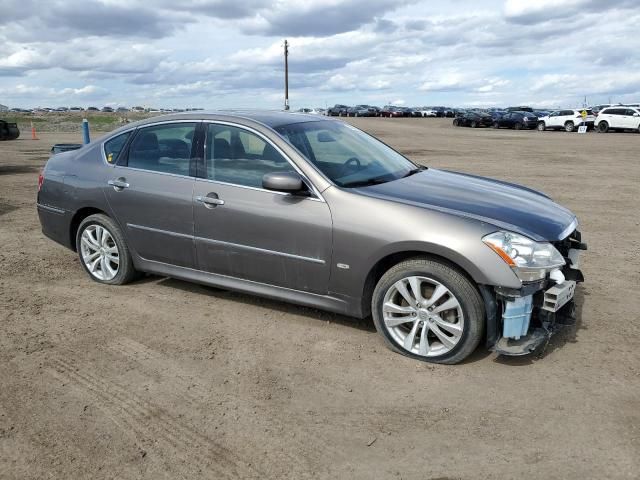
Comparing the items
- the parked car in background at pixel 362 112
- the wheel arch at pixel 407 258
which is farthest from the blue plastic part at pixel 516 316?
the parked car in background at pixel 362 112

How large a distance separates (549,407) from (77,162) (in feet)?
15.5

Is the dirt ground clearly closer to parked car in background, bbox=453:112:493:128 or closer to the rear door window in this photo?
the rear door window

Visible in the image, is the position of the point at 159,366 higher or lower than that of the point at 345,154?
lower

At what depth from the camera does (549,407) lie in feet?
11.2

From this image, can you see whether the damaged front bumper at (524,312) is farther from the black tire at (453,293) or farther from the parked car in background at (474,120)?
the parked car in background at (474,120)

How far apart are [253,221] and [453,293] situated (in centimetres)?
162

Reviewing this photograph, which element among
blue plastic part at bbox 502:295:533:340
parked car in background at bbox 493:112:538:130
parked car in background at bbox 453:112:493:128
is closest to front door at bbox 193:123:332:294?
blue plastic part at bbox 502:295:533:340

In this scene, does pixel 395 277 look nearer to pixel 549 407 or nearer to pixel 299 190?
pixel 299 190

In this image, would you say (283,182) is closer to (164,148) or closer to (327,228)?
(327,228)

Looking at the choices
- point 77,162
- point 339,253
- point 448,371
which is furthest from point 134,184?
point 448,371

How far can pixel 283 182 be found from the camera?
418 centimetres

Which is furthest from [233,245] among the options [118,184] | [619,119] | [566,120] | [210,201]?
[566,120]

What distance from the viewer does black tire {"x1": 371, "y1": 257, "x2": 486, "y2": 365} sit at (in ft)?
12.3

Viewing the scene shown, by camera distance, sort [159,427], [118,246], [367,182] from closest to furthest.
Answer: [159,427] → [367,182] → [118,246]
